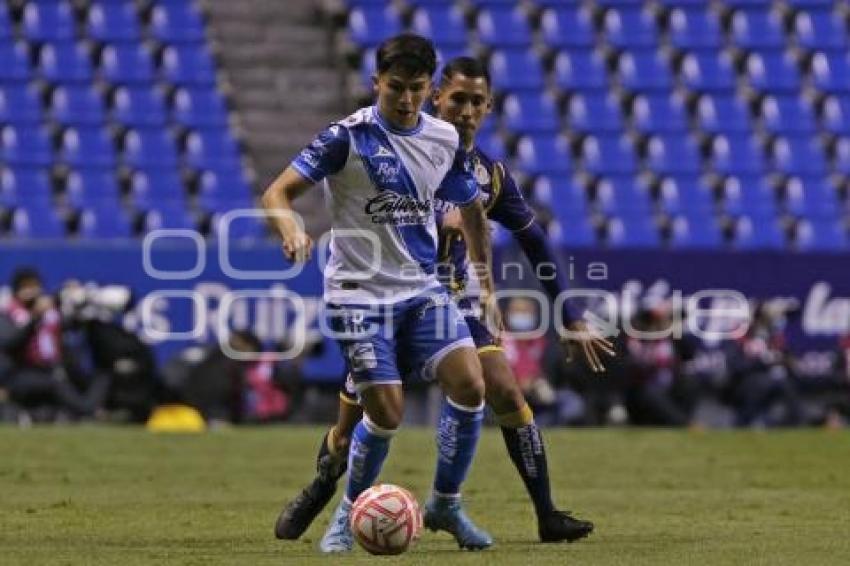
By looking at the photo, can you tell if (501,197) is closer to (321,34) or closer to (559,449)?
(559,449)

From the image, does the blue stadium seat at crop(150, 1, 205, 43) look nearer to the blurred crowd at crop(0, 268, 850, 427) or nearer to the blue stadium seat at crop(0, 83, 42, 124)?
the blue stadium seat at crop(0, 83, 42, 124)

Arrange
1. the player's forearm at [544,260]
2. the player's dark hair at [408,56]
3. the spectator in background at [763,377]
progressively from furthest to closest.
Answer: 1. the spectator in background at [763,377]
2. the player's forearm at [544,260]
3. the player's dark hair at [408,56]

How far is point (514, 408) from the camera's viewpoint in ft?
29.1

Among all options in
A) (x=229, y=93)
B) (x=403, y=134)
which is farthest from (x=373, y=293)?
(x=229, y=93)

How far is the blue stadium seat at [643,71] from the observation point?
24.8m

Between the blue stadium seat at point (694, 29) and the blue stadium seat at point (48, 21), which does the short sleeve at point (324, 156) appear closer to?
the blue stadium seat at point (48, 21)

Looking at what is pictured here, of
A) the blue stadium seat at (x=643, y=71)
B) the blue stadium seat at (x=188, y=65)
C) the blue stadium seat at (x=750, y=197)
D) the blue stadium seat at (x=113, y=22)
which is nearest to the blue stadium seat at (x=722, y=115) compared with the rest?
the blue stadium seat at (x=643, y=71)

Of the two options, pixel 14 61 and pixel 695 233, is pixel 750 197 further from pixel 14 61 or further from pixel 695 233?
pixel 14 61

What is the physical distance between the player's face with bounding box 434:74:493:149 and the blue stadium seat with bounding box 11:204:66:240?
12817mm

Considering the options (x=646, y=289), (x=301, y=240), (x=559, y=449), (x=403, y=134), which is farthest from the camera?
(x=646, y=289)

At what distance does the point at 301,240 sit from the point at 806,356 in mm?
14461

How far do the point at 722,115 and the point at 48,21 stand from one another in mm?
8388

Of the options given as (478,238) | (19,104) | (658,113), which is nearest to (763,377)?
(658,113)

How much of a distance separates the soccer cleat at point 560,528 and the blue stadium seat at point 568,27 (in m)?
16.8
